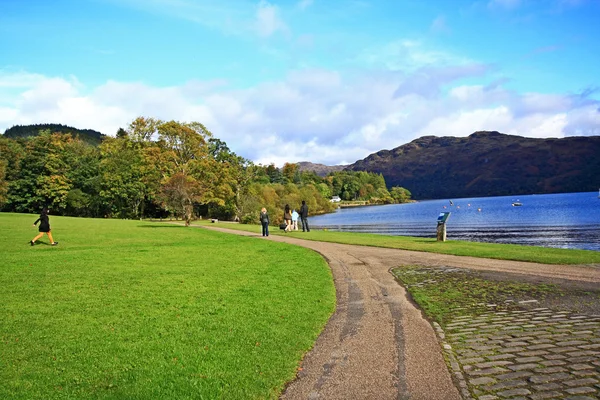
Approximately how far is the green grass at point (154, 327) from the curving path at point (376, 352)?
0.36 meters

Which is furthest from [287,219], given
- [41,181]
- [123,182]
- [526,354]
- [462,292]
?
[41,181]

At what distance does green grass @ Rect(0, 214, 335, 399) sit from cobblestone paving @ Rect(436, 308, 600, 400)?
8.26ft

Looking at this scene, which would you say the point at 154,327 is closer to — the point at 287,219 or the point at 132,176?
the point at 287,219

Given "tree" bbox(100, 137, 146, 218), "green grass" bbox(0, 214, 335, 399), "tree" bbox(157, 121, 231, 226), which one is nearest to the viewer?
"green grass" bbox(0, 214, 335, 399)

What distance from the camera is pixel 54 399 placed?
15.4 feet

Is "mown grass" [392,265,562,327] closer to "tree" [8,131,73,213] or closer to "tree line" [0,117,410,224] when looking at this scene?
"tree line" [0,117,410,224]

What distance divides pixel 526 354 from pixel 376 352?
7.54ft

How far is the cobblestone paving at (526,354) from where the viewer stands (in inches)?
Answer: 197

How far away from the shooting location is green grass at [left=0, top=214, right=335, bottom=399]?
5.12 metres

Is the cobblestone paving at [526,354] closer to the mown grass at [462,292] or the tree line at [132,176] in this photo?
the mown grass at [462,292]

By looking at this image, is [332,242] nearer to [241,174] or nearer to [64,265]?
[64,265]

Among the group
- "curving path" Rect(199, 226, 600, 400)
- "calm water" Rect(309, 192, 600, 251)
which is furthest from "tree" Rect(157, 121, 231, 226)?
"curving path" Rect(199, 226, 600, 400)

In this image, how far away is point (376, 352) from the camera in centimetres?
636

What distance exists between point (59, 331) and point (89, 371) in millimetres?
2085
